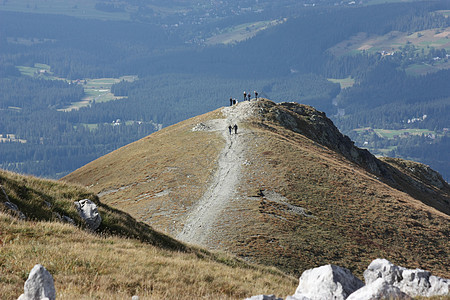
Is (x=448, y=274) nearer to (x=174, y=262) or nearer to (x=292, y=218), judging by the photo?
(x=292, y=218)

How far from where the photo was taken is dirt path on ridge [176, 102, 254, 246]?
134ft

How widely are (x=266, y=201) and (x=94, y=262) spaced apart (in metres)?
32.4

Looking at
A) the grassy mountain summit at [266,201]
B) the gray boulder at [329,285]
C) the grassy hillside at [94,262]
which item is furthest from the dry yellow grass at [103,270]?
the grassy mountain summit at [266,201]

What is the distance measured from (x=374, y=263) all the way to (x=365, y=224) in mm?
34028

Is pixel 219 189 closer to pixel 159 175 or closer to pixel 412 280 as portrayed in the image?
pixel 159 175

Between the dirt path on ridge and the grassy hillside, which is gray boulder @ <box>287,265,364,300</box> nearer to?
the grassy hillside

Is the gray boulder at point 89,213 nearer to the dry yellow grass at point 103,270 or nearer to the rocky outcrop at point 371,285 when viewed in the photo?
the dry yellow grass at point 103,270

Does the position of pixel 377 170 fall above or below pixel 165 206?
below

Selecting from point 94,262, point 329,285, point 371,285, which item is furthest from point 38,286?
point 371,285

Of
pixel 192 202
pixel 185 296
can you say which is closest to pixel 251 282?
pixel 185 296

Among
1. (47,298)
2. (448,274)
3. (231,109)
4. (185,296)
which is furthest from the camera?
(231,109)

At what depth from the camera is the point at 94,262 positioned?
656 inches

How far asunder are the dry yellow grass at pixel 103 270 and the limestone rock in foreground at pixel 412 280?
457 centimetres

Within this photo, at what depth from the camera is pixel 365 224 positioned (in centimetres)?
4772
